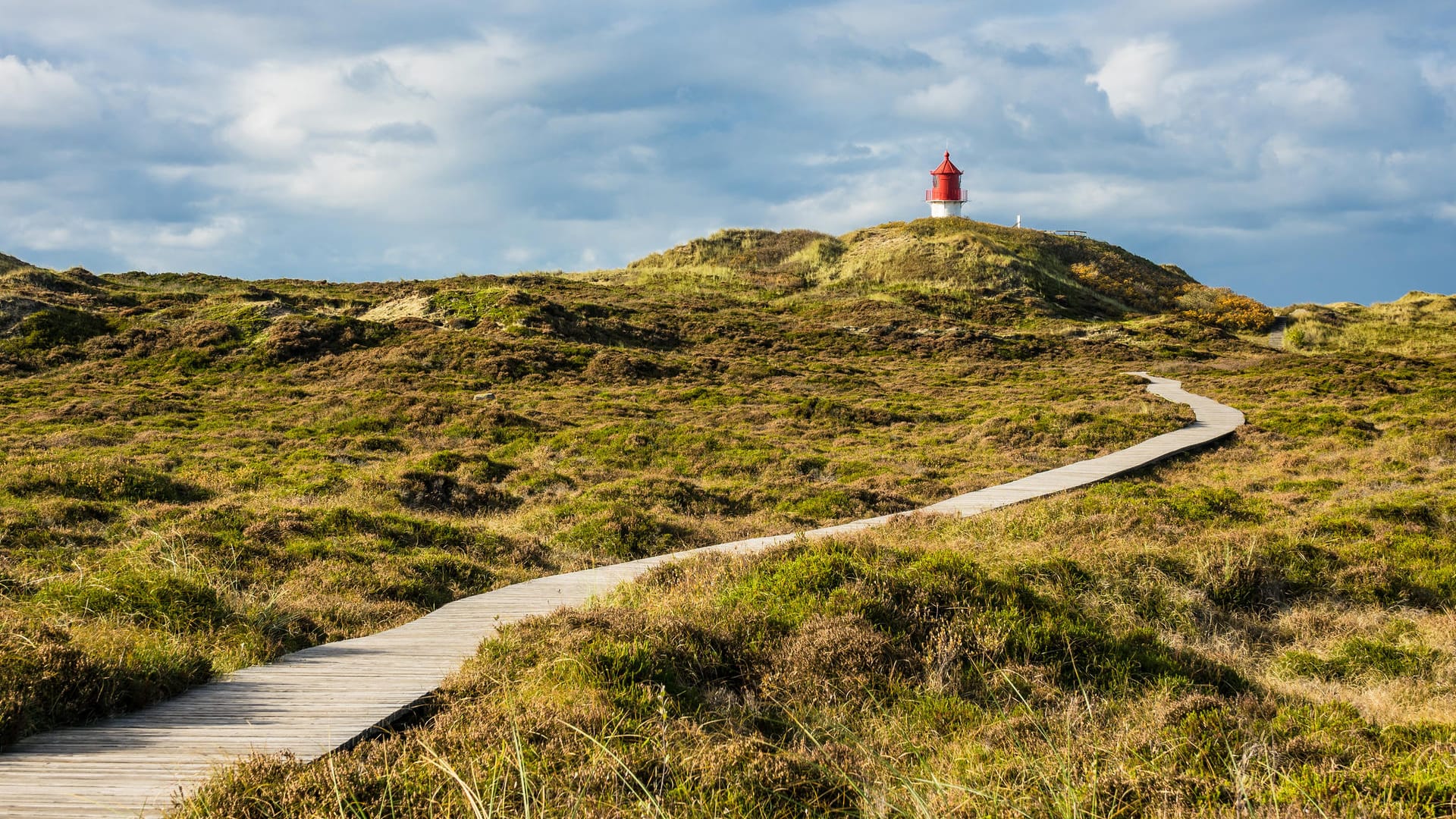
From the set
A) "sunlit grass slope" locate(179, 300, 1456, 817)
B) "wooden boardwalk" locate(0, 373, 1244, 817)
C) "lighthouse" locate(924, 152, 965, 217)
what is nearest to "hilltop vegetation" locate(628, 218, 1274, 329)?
"lighthouse" locate(924, 152, 965, 217)

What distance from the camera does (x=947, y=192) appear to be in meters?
91.5

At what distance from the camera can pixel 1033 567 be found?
9.38m

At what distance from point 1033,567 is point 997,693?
11.6ft

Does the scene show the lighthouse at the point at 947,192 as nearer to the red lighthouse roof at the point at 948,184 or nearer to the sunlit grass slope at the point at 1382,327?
the red lighthouse roof at the point at 948,184

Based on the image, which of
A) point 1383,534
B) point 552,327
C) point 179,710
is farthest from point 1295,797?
point 552,327

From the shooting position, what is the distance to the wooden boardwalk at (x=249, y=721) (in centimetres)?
423

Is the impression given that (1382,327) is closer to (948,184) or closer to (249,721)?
(948,184)

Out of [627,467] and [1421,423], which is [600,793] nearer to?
[627,467]

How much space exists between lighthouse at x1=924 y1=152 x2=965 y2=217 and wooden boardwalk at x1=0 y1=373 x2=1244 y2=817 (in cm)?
8890

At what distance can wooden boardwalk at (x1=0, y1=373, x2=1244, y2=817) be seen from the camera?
4230 millimetres

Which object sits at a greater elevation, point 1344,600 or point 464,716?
point 464,716

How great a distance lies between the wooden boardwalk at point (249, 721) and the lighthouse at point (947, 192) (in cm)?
8890

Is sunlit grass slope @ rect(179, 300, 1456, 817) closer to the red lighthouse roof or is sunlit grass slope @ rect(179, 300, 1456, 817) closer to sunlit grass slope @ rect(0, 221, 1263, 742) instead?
sunlit grass slope @ rect(0, 221, 1263, 742)

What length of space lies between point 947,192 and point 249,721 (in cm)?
9350
